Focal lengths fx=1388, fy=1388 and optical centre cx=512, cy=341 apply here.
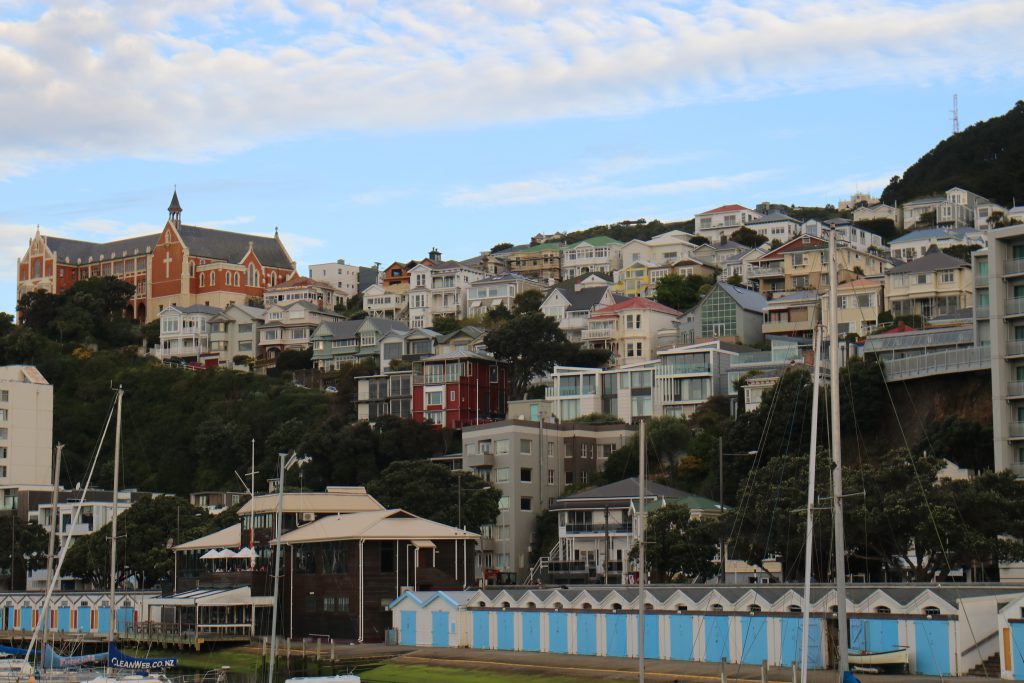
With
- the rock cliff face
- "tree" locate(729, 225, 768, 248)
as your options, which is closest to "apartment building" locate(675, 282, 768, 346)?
the rock cliff face

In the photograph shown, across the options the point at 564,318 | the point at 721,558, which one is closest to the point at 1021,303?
the point at 721,558

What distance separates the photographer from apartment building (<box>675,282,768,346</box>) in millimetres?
132875

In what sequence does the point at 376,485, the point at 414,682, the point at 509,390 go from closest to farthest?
the point at 414,682 → the point at 376,485 → the point at 509,390

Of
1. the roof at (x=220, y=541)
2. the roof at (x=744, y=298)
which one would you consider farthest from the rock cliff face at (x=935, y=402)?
the roof at (x=220, y=541)

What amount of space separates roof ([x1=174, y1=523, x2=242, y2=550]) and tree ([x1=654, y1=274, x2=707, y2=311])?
70920 millimetres

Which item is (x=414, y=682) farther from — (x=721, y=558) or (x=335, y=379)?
(x=335, y=379)

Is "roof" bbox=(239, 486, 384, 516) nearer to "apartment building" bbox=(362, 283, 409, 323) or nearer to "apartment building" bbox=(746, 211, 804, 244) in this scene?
"apartment building" bbox=(362, 283, 409, 323)

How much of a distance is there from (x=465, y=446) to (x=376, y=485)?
13006 millimetres

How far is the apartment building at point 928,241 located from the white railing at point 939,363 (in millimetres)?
66648

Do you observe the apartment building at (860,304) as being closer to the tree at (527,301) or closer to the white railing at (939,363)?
the white railing at (939,363)

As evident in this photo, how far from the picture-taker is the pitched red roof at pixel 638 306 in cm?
13838

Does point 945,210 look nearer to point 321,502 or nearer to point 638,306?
point 638,306

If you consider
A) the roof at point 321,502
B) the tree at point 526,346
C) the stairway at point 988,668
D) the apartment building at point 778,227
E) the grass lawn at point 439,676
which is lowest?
the grass lawn at point 439,676

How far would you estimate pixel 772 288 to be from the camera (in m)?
148
